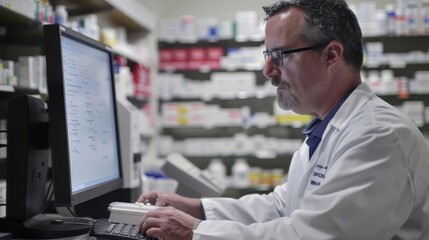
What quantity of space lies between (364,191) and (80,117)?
2.54 feet

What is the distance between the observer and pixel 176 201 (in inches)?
61.0

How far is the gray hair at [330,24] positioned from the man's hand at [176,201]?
68cm

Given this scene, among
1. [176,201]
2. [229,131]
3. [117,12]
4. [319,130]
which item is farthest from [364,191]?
[229,131]

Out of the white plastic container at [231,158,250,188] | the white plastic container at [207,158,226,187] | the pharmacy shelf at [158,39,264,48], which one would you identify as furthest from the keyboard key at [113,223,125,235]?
the pharmacy shelf at [158,39,264,48]

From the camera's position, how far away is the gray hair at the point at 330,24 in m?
1.37

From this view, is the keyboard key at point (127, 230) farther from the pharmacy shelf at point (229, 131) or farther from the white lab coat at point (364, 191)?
the pharmacy shelf at point (229, 131)

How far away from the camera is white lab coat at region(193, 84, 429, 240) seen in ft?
3.40

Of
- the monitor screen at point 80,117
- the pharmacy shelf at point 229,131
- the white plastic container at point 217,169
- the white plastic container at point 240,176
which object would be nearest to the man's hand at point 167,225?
the monitor screen at point 80,117

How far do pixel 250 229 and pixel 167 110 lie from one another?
13.2 feet

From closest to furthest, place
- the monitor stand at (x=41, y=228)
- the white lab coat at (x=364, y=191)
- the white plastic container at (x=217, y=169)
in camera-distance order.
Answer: the white lab coat at (x=364, y=191), the monitor stand at (x=41, y=228), the white plastic container at (x=217, y=169)

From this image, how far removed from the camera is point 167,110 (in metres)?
5.08

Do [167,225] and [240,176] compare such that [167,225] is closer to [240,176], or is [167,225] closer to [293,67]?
[293,67]

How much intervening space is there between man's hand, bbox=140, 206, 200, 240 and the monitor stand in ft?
0.83

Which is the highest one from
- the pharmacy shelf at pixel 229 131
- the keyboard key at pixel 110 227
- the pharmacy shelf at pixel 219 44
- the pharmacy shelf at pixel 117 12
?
the pharmacy shelf at pixel 117 12
